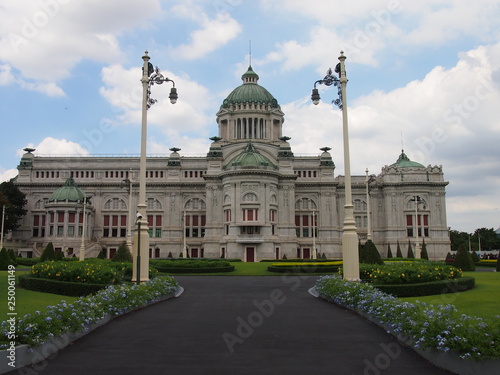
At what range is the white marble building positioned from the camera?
8894 cm

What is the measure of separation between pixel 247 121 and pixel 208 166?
46.0ft

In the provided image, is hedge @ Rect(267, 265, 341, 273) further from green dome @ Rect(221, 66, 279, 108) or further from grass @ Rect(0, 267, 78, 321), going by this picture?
green dome @ Rect(221, 66, 279, 108)

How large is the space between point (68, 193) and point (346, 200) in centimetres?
7486

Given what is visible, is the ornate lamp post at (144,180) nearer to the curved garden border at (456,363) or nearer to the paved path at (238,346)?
the paved path at (238,346)

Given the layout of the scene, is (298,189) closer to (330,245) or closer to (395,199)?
(330,245)

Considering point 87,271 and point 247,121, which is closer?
point 87,271

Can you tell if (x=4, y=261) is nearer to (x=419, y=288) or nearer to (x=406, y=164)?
(x=419, y=288)

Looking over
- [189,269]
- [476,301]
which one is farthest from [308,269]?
[476,301]

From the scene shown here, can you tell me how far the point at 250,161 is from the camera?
85.4m

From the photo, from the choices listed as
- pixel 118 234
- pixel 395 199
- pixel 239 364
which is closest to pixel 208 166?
pixel 118 234

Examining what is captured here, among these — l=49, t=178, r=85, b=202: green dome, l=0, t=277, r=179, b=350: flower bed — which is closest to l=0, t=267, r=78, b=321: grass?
l=0, t=277, r=179, b=350: flower bed

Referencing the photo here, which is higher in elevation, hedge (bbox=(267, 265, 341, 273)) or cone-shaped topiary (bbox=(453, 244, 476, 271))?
cone-shaped topiary (bbox=(453, 244, 476, 271))

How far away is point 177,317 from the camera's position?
19.9m

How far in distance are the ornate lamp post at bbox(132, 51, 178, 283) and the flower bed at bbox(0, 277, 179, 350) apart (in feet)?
4.93
